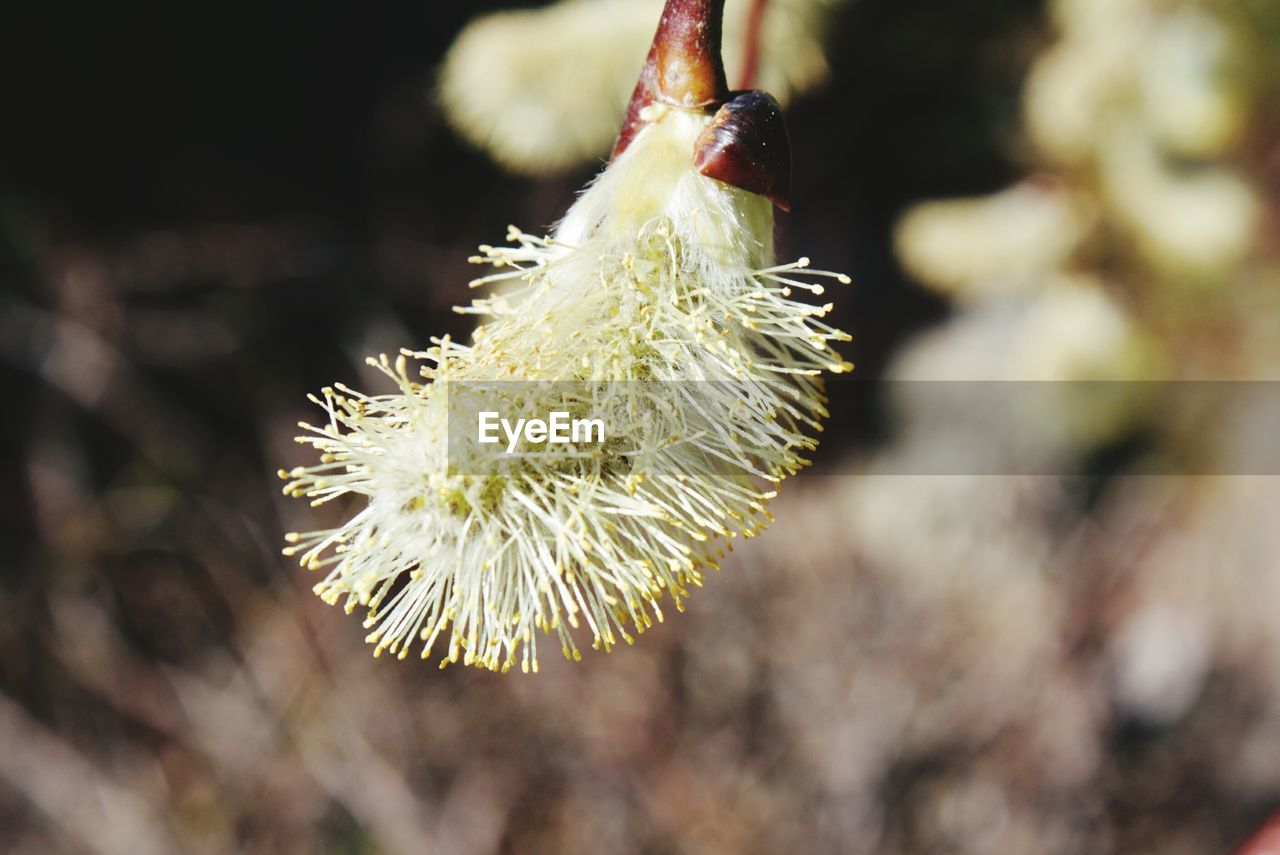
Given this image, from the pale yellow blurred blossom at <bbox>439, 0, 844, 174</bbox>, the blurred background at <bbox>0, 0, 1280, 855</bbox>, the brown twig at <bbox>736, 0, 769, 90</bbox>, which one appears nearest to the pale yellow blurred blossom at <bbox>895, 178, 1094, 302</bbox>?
the blurred background at <bbox>0, 0, 1280, 855</bbox>

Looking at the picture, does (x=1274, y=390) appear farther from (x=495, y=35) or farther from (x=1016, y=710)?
(x=495, y=35)

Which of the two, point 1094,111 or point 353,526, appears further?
point 1094,111

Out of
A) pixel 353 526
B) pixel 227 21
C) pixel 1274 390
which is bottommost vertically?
pixel 1274 390

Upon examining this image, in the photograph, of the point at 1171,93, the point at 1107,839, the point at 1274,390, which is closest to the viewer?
the point at 1171,93

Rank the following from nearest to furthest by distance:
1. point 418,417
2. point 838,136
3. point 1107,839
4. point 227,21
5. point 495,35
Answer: point 418,417 → point 495,35 → point 1107,839 → point 227,21 → point 838,136

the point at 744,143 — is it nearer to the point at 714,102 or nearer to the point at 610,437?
the point at 714,102

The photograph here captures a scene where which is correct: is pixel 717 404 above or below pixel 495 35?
below

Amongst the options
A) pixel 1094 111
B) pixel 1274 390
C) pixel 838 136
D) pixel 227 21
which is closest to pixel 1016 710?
pixel 1274 390

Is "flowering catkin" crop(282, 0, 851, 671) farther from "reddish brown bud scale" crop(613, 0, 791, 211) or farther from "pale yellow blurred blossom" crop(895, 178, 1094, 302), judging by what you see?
"pale yellow blurred blossom" crop(895, 178, 1094, 302)
